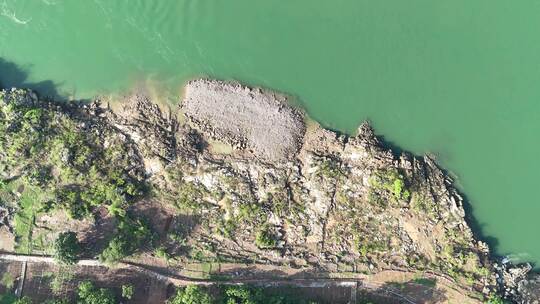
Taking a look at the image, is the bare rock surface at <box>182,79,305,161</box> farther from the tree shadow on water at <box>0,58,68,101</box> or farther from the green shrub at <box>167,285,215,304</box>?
the green shrub at <box>167,285,215,304</box>

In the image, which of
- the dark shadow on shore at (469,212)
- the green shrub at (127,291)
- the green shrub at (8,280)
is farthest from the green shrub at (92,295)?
the dark shadow on shore at (469,212)

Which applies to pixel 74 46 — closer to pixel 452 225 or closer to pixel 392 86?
pixel 392 86

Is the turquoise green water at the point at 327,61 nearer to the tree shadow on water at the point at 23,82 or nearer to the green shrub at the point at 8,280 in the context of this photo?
the tree shadow on water at the point at 23,82

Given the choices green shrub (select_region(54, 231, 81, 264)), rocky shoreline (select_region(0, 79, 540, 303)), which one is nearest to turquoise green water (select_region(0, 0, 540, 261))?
rocky shoreline (select_region(0, 79, 540, 303))

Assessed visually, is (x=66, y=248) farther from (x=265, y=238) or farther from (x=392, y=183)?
(x=392, y=183)

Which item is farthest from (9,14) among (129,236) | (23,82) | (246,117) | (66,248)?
(246,117)

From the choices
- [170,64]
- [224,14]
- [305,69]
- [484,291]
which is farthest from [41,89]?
[484,291]
